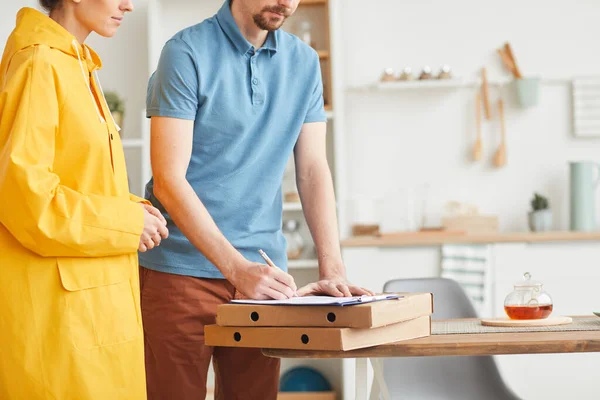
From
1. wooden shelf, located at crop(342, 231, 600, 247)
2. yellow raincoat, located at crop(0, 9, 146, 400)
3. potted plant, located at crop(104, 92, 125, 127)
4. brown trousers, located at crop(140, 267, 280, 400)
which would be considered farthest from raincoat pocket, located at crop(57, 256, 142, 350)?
potted plant, located at crop(104, 92, 125, 127)

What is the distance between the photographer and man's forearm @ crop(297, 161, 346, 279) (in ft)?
5.90

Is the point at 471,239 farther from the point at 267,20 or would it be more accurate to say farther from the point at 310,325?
the point at 310,325

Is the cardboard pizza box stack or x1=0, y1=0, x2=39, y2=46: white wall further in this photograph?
x1=0, y1=0, x2=39, y2=46: white wall

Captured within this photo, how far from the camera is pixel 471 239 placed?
3.85 m

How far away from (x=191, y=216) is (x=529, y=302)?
778 millimetres

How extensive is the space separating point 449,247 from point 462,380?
133 cm

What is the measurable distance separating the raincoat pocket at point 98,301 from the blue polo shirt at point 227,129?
0.30 metres

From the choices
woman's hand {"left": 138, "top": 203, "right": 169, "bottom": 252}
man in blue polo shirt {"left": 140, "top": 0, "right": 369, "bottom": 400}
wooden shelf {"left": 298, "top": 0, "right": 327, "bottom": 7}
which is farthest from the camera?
wooden shelf {"left": 298, "top": 0, "right": 327, "bottom": 7}

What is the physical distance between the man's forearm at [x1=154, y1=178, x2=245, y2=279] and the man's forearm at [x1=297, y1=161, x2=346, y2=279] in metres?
0.28

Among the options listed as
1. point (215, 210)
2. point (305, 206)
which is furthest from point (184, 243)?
point (305, 206)

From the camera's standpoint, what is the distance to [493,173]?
450cm

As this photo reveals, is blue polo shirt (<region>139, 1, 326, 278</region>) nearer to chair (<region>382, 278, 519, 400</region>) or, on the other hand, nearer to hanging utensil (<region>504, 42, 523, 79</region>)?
chair (<region>382, 278, 519, 400</region>)

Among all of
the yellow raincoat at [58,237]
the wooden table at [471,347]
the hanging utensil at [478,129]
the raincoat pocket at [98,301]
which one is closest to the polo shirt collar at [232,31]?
the yellow raincoat at [58,237]

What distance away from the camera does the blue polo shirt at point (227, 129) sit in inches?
67.6
